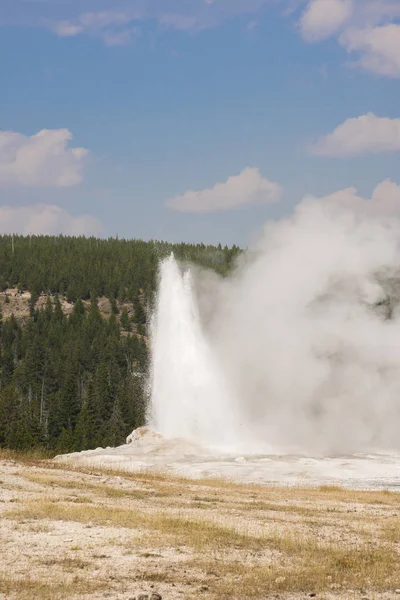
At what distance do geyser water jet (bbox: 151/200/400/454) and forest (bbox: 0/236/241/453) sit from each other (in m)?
8.82

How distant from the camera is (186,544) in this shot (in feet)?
51.4

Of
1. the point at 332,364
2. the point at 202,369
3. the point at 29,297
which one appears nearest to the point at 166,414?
the point at 202,369

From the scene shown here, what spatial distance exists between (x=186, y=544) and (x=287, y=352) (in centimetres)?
3436

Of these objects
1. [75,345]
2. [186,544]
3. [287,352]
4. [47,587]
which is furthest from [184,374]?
[75,345]

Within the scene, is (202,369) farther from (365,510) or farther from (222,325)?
(365,510)

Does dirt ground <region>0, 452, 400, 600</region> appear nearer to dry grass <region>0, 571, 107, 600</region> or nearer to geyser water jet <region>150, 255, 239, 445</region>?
dry grass <region>0, 571, 107, 600</region>

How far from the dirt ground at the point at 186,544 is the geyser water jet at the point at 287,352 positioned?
19.4m

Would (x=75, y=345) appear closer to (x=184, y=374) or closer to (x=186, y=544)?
(x=184, y=374)

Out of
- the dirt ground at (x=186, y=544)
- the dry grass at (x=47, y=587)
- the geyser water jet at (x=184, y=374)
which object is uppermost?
the geyser water jet at (x=184, y=374)

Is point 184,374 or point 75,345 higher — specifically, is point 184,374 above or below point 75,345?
below

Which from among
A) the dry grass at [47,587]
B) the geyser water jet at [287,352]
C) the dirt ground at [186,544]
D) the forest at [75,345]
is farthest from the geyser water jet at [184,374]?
the dry grass at [47,587]

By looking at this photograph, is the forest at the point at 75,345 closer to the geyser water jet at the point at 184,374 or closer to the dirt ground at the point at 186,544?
the geyser water jet at the point at 184,374

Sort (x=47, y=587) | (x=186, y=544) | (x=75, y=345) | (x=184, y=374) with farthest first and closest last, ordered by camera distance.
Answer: (x=75, y=345) < (x=184, y=374) < (x=186, y=544) < (x=47, y=587)

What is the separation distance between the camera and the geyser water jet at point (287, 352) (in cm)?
4491
